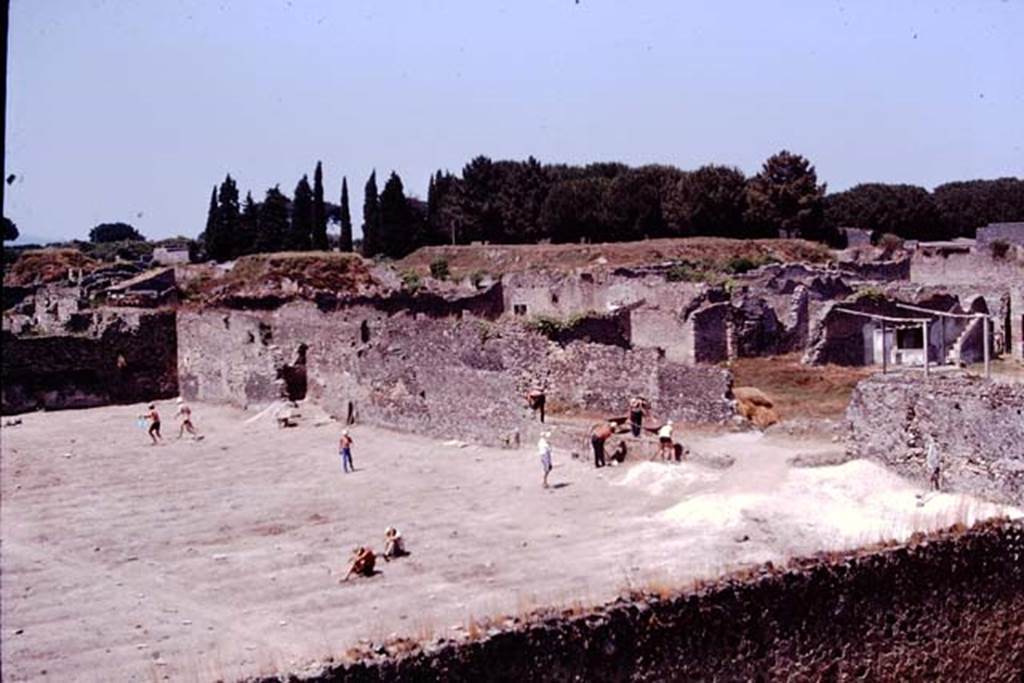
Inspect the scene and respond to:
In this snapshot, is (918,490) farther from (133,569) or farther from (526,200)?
(526,200)

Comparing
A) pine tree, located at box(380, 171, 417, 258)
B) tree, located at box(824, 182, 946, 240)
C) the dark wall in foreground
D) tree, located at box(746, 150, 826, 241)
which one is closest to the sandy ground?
the dark wall in foreground

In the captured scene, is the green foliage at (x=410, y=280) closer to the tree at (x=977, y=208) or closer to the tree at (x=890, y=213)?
the tree at (x=890, y=213)

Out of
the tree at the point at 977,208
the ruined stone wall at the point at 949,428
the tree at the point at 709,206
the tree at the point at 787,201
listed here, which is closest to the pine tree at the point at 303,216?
the tree at the point at 709,206

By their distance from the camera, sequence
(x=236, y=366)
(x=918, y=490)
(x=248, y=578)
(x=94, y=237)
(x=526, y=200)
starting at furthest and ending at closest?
(x=94, y=237) → (x=526, y=200) → (x=236, y=366) → (x=918, y=490) → (x=248, y=578)

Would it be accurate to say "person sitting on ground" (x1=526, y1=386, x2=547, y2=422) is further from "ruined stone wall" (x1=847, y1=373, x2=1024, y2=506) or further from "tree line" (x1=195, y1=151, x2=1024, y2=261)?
"tree line" (x1=195, y1=151, x2=1024, y2=261)

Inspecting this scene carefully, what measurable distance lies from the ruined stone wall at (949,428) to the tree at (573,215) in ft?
176

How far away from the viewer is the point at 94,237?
130 m

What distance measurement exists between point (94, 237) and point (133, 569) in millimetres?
118690

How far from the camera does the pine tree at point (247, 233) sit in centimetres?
7469

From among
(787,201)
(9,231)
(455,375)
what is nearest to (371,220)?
(787,201)

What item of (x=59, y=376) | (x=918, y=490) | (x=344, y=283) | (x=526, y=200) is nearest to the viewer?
(x=918, y=490)

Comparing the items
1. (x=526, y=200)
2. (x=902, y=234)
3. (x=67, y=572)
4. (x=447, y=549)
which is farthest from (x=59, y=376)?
(x=902, y=234)

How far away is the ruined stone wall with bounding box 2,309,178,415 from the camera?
36.7m

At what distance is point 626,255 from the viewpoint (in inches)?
2452
